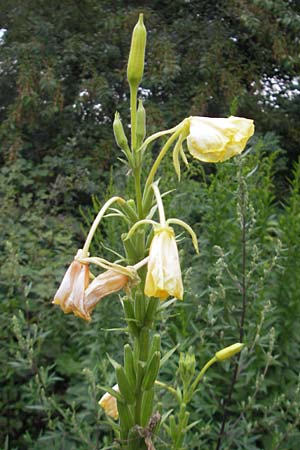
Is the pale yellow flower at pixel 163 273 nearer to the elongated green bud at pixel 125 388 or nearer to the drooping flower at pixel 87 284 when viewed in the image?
the drooping flower at pixel 87 284

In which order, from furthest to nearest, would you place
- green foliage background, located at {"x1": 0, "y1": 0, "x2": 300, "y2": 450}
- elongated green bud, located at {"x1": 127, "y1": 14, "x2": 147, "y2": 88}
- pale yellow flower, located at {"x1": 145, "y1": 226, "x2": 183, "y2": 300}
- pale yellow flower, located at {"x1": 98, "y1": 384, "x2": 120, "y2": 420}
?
green foliage background, located at {"x1": 0, "y1": 0, "x2": 300, "y2": 450}
pale yellow flower, located at {"x1": 98, "y1": 384, "x2": 120, "y2": 420}
elongated green bud, located at {"x1": 127, "y1": 14, "x2": 147, "y2": 88}
pale yellow flower, located at {"x1": 145, "y1": 226, "x2": 183, "y2": 300}

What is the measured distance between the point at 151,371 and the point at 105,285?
6.8 inches

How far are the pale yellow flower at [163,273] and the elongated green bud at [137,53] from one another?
282 mm

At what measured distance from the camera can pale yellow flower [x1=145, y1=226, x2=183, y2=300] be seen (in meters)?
0.73

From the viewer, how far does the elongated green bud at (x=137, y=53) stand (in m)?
0.85

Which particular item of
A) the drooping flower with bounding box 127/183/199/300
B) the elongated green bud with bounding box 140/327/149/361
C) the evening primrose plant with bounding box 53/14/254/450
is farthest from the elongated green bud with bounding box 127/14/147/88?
the elongated green bud with bounding box 140/327/149/361

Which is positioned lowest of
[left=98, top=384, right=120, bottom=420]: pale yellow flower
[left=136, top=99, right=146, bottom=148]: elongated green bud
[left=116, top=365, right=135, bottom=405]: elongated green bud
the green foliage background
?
the green foliage background

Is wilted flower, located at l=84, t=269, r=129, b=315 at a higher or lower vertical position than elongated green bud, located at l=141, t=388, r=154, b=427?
higher

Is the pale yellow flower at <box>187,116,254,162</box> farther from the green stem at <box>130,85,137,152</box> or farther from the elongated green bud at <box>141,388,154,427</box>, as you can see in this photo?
the elongated green bud at <box>141,388,154,427</box>

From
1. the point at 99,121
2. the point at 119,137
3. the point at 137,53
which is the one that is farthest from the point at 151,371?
the point at 99,121

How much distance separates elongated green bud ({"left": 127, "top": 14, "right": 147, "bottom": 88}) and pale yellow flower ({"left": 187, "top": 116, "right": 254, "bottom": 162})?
0.50 feet

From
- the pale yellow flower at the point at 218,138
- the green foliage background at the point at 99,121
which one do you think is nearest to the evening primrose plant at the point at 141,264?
the pale yellow flower at the point at 218,138

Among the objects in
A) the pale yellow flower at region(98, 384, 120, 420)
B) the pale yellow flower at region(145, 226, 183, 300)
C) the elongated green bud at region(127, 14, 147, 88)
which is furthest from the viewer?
the pale yellow flower at region(98, 384, 120, 420)

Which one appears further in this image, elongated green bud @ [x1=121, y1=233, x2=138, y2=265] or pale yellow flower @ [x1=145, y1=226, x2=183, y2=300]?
elongated green bud @ [x1=121, y1=233, x2=138, y2=265]
